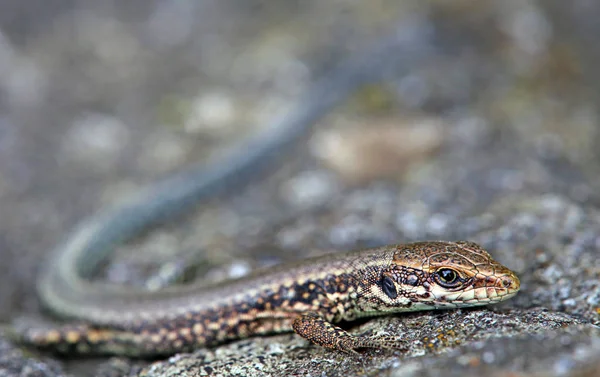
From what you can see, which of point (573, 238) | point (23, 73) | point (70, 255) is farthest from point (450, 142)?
point (23, 73)

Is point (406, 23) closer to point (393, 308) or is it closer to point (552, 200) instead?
point (552, 200)

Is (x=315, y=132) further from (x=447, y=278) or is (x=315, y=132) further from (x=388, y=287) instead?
(x=447, y=278)

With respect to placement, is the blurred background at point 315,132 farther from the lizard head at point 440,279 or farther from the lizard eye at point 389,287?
the lizard eye at point 389,287

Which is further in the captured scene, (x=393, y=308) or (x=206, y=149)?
(x=206, y=149)

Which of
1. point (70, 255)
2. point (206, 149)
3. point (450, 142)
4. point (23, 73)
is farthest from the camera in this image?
point (23, 73)

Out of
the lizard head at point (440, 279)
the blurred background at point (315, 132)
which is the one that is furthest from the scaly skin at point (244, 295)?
the blurred background at point (315, 132)

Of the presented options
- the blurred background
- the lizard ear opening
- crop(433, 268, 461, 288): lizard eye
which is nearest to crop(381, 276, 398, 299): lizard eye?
the lizard ear opening

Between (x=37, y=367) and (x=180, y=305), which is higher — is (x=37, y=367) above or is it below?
below
